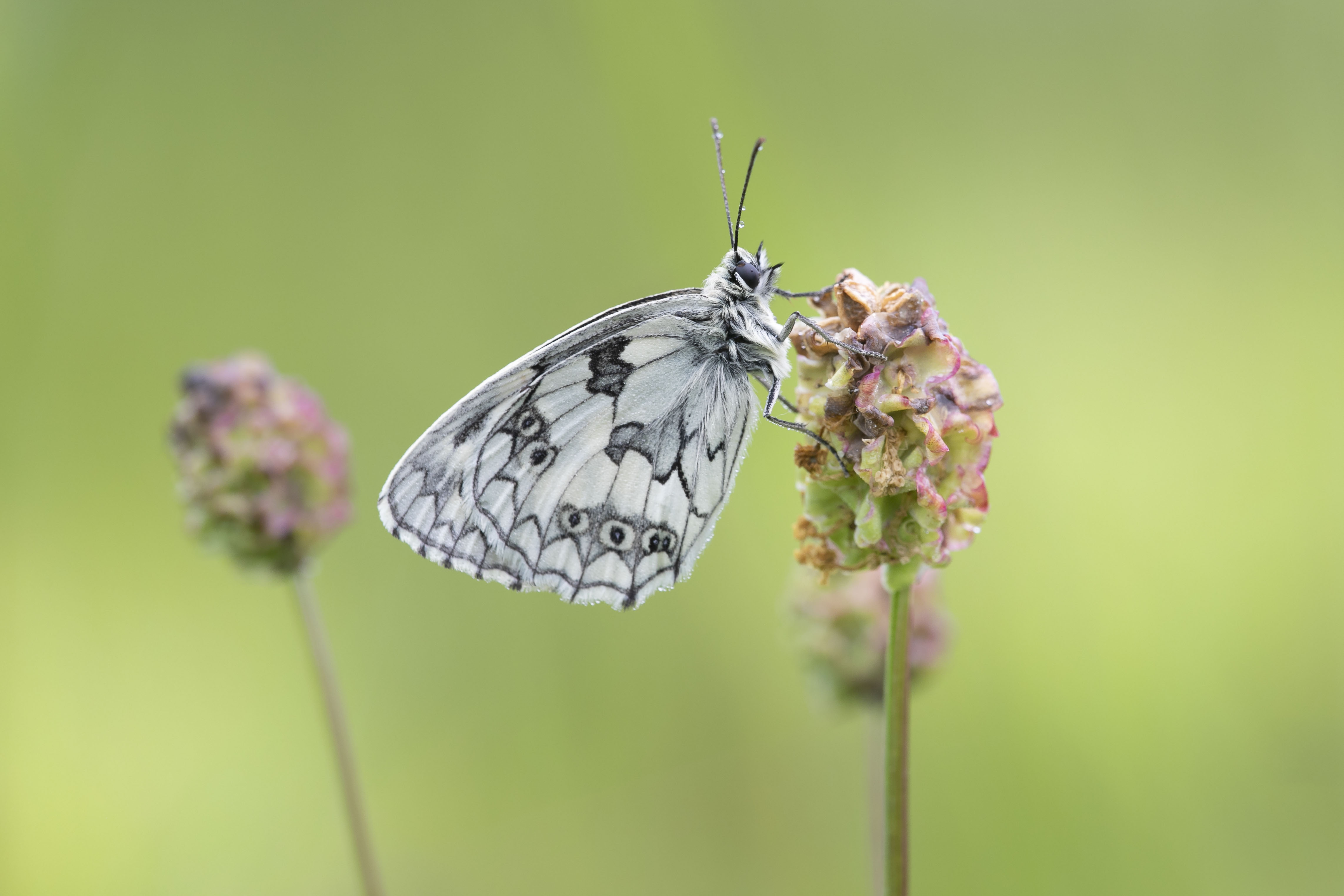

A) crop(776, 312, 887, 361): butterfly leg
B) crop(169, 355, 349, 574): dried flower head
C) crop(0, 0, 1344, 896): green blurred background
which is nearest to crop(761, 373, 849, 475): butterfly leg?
crop(776, 312, 887, 361): butterfly leg


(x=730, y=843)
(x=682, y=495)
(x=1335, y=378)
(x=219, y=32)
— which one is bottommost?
(x=730, y=843)

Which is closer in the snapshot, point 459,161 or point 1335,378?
point 1335,378

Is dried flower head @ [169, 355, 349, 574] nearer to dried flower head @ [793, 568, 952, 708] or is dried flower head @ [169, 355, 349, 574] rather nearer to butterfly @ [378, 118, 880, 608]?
butterfly @ [378, 118, 880, 608]

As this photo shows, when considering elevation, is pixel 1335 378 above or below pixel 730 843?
above

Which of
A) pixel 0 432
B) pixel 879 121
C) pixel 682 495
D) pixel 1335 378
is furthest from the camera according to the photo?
pixel 879 121

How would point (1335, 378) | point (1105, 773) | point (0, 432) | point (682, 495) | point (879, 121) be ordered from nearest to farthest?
point (682, 495) → point (1105, 773) → point (1335, 378) → point (0, 432) → point (879, 121)

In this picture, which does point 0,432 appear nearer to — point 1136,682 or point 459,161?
point 459,161

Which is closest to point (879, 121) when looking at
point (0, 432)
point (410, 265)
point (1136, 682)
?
point (410, 265)

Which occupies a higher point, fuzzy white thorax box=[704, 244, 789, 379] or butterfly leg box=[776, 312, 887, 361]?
fuzzy white thorax box=[704, 244, 789, 379]
